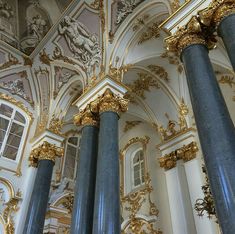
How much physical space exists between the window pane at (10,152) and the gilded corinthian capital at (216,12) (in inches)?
255

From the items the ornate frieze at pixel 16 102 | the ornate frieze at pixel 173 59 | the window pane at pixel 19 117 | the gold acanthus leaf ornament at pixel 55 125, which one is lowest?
the gold acanthus leaf ornament at pixel 55 125

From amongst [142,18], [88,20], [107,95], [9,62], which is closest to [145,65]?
[142,18]

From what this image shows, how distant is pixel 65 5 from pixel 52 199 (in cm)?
612

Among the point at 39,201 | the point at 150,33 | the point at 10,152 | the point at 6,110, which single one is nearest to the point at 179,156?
the point at 150,33

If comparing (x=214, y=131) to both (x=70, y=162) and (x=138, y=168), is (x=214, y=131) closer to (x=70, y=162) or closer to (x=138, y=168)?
(x=138, y=168)

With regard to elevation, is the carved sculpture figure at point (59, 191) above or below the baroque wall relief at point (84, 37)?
below

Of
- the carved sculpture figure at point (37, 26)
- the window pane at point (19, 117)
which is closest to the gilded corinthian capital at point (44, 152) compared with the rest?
the window pane at point (19, 117)

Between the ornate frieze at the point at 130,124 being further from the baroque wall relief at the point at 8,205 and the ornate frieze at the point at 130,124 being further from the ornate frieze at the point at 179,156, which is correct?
the baroque wall relief at the point at 8,205

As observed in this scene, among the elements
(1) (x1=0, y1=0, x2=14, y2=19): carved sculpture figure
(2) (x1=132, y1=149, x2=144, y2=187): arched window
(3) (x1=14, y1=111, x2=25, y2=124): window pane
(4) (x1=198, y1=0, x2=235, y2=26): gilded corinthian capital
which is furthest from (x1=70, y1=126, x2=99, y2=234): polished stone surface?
(1) (x1=0, y1=0, x2=14, y2=19): carved sculpture figure

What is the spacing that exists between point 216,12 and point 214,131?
1.95 m

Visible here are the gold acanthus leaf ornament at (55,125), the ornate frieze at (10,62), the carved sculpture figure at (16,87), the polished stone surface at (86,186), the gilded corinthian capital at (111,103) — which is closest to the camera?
the polished stone surface at (86,186)

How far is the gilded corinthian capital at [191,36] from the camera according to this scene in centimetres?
411

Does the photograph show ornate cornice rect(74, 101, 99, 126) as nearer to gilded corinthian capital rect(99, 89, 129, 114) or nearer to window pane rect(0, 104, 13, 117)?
gilded corinthian capital rect(99, 89, 129, 114)

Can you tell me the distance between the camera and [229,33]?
3.48 metres
